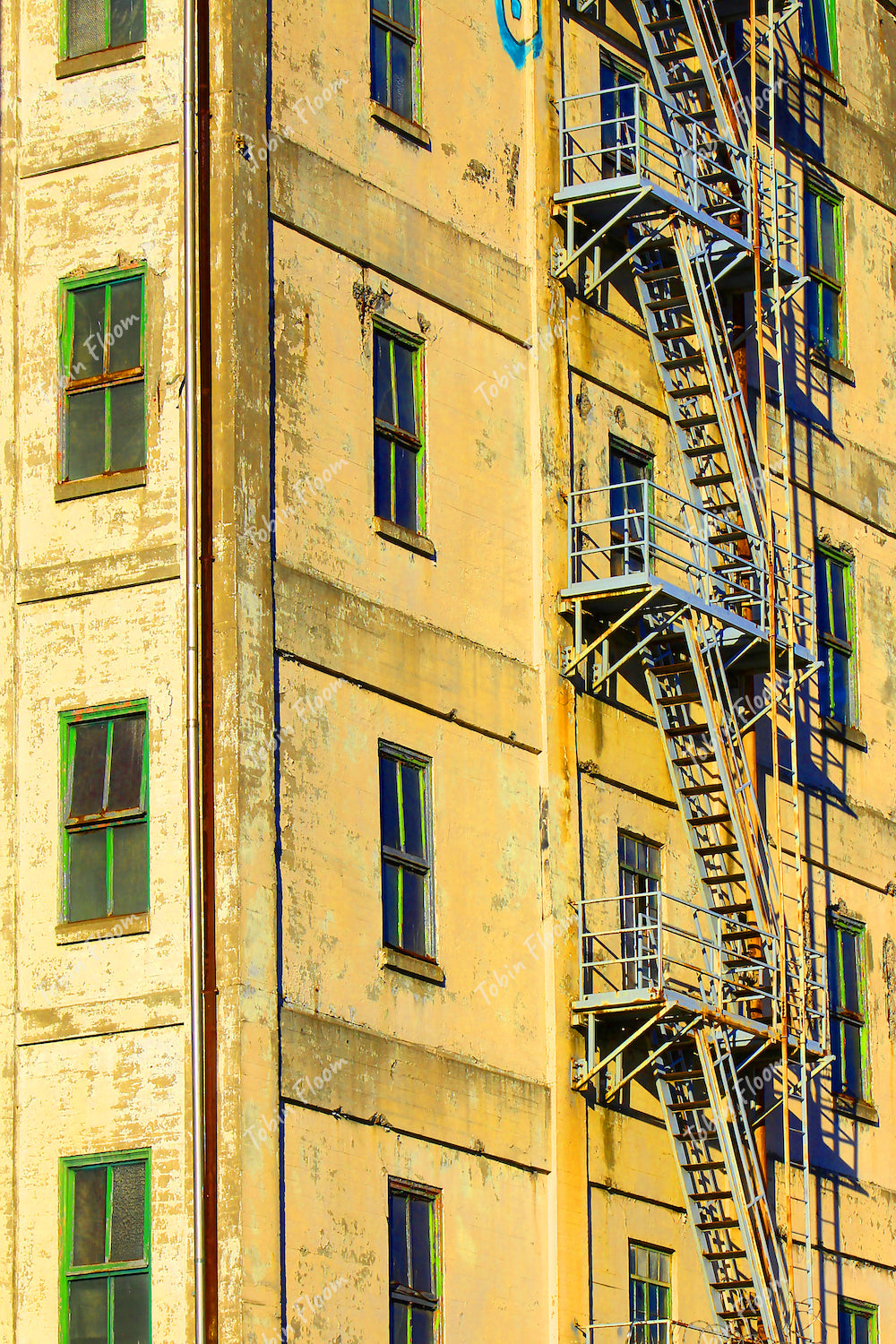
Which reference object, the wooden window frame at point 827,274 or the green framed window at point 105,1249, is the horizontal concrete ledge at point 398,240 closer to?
the wooden window frame at point 827,274

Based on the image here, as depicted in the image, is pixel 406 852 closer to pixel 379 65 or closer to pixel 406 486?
pixel 406 486

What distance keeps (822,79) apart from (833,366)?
13.1ft

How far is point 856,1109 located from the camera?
30984mm

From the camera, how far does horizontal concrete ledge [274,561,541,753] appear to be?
24109 millimetres

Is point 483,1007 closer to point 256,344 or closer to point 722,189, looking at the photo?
point 256,344

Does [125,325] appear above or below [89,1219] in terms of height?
above

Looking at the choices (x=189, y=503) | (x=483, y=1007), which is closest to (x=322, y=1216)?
(x=483, y=1007)

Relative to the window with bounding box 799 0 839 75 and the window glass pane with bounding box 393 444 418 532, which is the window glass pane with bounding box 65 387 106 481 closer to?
the window glass pane with bounding box 393 444 418 532

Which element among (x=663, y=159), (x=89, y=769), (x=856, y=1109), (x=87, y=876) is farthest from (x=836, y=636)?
(x=87, y=876)

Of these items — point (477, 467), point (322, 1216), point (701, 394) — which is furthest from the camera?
point (701, 394)

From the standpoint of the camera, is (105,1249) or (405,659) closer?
(105,1249)

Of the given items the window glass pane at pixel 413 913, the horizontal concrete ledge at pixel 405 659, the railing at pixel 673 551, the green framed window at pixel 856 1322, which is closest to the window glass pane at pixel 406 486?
the horizontal concrete ledge at pixel 405 659

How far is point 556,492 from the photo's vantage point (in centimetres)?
2802

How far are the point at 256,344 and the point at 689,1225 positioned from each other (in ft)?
33.6
